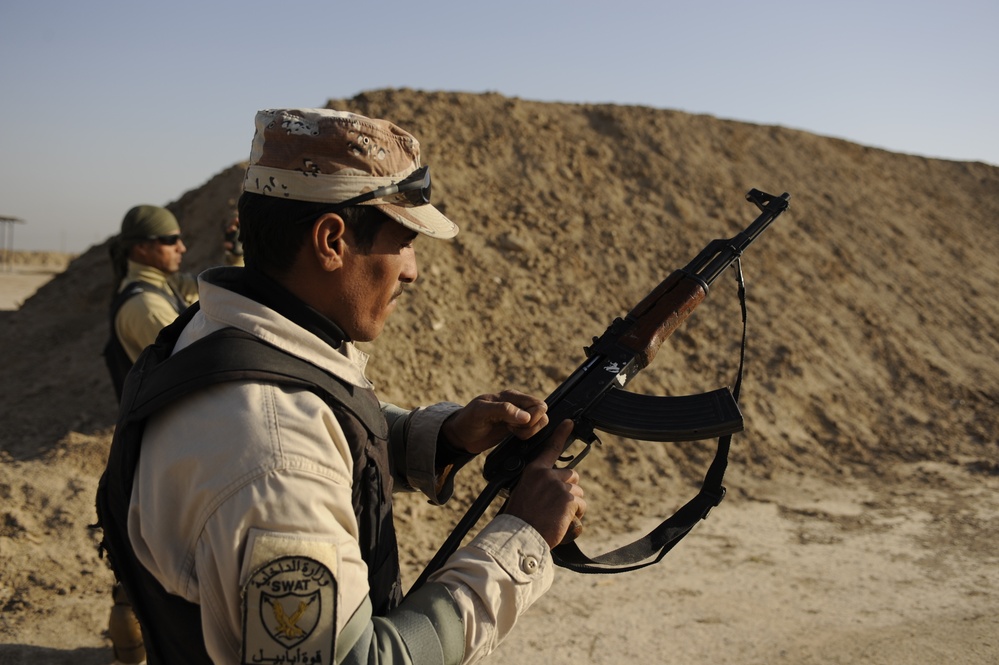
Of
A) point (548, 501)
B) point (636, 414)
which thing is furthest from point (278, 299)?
point (636, 414)

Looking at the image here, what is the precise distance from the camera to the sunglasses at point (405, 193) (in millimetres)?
1647

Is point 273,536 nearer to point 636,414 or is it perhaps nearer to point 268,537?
point 268,537

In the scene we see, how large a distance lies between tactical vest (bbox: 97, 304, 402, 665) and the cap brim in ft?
1.18

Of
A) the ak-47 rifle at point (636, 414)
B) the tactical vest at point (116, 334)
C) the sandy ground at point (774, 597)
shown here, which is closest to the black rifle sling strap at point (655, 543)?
the ak-47 rifle at point (636, 414)

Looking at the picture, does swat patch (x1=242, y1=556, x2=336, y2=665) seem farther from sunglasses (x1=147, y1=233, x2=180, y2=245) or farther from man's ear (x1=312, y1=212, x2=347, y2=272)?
sunglasses (x1=147, y1=233, x2=180, y2=245)

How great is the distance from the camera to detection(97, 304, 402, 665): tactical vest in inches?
58.0

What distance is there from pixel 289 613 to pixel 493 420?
3.22 ft

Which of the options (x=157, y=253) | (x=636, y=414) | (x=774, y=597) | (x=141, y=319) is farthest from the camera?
(x=774, y=597)

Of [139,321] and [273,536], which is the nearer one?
[273,536]

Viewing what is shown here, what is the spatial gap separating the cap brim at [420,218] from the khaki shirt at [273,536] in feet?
1.02

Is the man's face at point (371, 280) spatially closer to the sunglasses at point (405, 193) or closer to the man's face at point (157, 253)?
the sunglasses at point (405, 193)

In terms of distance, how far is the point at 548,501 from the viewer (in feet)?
6.00

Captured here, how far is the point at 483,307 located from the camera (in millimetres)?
8531

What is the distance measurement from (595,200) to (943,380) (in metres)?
4.90
